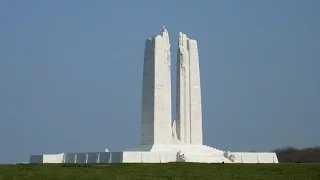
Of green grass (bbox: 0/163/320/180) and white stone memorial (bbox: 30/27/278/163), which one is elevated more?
white stone memorial (bbox: 30/27/278/163)

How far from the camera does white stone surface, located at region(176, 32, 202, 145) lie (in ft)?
169

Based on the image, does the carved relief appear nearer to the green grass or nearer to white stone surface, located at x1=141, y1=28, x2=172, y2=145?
white stone surface, located at x1=141, y1=28, x2=172, y2=145

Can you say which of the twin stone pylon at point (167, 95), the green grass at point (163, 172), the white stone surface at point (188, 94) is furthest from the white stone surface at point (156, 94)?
the green grass at point (163, 172)

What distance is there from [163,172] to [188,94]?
1660 cm

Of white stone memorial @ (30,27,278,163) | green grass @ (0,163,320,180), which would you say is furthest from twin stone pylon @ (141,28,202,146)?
green grass @ (0,163,320,180)

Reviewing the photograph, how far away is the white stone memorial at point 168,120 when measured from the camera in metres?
46.7

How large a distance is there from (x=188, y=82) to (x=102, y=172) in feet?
56.2

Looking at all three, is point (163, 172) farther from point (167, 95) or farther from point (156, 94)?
point (167, 95)

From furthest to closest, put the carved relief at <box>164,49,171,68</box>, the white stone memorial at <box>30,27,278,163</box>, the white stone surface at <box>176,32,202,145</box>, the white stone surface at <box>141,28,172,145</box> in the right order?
1. the white stone surface at <box>176,32,202,145</box>
2. the carved relief at <box>164,49,171,68</box>
3. the white stone surface at <box>141,28,172,145</box>
4. the white stone memorial at <box>30,27,278,163</box>

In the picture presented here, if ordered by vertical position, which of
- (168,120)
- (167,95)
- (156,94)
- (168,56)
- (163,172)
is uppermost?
(168,56)

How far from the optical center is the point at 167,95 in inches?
1970

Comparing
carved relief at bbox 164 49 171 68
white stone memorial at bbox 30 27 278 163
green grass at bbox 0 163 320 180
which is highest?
carved relief at bbox 164 49 171 68

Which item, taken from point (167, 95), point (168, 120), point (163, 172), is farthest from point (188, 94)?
point (163, 172)

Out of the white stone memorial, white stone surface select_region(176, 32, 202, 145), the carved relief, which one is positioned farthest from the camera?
white stone surface select_region(176, 32, 202, 145)
